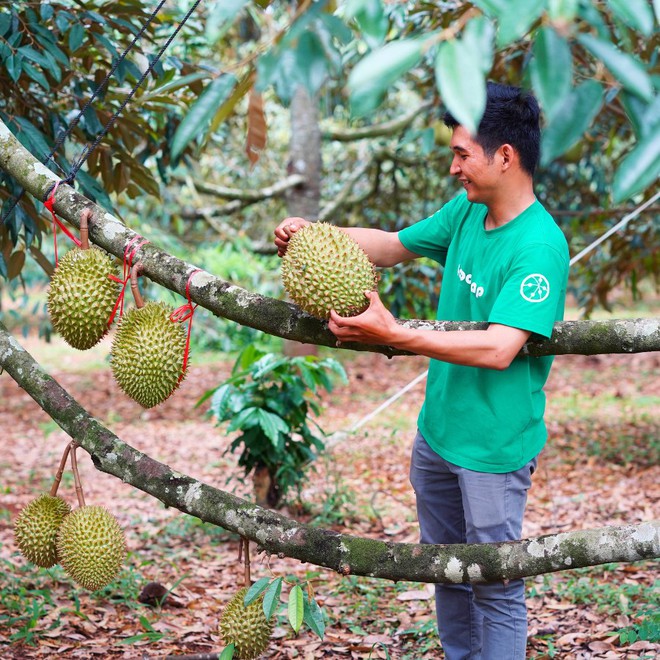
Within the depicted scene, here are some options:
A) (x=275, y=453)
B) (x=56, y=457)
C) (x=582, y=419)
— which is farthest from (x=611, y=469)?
(x=56, y=457)

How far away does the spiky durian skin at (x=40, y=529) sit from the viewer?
2029 mm

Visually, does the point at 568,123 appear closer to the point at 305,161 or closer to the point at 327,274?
the point at 327,274

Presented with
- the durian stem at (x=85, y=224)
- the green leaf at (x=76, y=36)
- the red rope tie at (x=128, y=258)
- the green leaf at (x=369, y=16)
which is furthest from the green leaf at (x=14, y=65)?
the green leaf at (x=369, y=16)

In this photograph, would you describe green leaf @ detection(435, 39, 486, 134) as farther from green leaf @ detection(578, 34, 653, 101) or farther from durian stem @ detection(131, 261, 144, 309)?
durian stem @ detection(131, 261, 144, 309)

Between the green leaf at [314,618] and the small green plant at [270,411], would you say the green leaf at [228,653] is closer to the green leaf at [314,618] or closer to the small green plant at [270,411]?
the green leaf at [314,618]

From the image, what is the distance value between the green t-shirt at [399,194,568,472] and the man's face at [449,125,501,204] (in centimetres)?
Answer: 14

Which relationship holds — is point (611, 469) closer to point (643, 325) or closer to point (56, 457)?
point (643, 325)

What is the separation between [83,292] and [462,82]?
1.26 m

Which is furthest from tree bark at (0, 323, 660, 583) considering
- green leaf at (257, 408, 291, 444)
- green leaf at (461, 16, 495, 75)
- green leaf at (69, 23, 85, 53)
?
green leaf at (257, 408, 291, 444)

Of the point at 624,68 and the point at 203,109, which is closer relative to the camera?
the point at 624,68

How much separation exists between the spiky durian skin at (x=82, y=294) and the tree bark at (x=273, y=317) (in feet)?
0.17

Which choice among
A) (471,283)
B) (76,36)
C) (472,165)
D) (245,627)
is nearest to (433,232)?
(471,283)

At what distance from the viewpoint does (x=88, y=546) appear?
1938 millimetres

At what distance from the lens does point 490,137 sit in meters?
1.94
